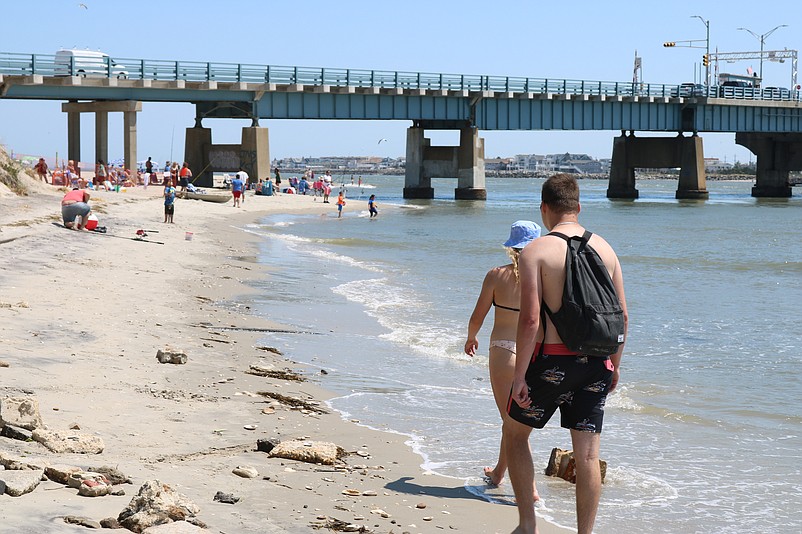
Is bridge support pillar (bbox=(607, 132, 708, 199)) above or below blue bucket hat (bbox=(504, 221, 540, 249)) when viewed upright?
above

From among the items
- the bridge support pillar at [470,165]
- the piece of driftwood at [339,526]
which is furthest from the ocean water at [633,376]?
the bridge support pillar at [470,165]

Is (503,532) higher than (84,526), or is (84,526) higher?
(84,526)

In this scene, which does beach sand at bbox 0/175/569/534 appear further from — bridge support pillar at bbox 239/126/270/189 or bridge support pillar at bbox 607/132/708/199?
bridge support pillar at bbox 607/132/708/199

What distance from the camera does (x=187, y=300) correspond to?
15.5 metres

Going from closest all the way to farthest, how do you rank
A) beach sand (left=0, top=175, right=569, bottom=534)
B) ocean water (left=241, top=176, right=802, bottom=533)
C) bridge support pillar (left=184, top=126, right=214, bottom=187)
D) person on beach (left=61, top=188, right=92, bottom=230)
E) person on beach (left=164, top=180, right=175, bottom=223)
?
beach sand (left=0, top=175, right=569, bottom=534)
ocean water (left=241, top=176, right=802, bottom=533)
person on beach (left=61, top=188, right=92, bottom=230)
person on beach (left=164, top=180, right=175, bottom=223)
bridge support pillar (left=184, top=126, right=214, bottom=187)

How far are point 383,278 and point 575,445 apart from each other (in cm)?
1758

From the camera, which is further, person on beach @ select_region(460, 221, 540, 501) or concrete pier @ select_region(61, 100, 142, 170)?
concrete pier @ select_region(61, 100, 142, 170)

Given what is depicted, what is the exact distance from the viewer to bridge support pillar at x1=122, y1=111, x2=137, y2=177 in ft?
186

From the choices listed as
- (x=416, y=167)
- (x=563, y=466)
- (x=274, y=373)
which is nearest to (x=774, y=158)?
(x=416, y=167)

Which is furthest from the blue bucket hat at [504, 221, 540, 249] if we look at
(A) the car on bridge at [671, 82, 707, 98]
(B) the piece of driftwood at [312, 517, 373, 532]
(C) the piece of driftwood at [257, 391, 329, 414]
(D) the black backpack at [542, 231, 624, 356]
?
(A) the car on bridge at [671, 82, 707, 98]

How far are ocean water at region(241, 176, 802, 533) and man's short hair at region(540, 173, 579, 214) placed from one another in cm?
189

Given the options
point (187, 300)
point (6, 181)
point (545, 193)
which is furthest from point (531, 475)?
point (6, 181)

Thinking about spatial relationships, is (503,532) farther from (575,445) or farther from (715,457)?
(715,457)

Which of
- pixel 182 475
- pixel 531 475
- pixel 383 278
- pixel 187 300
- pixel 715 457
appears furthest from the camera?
pixel 383 278
